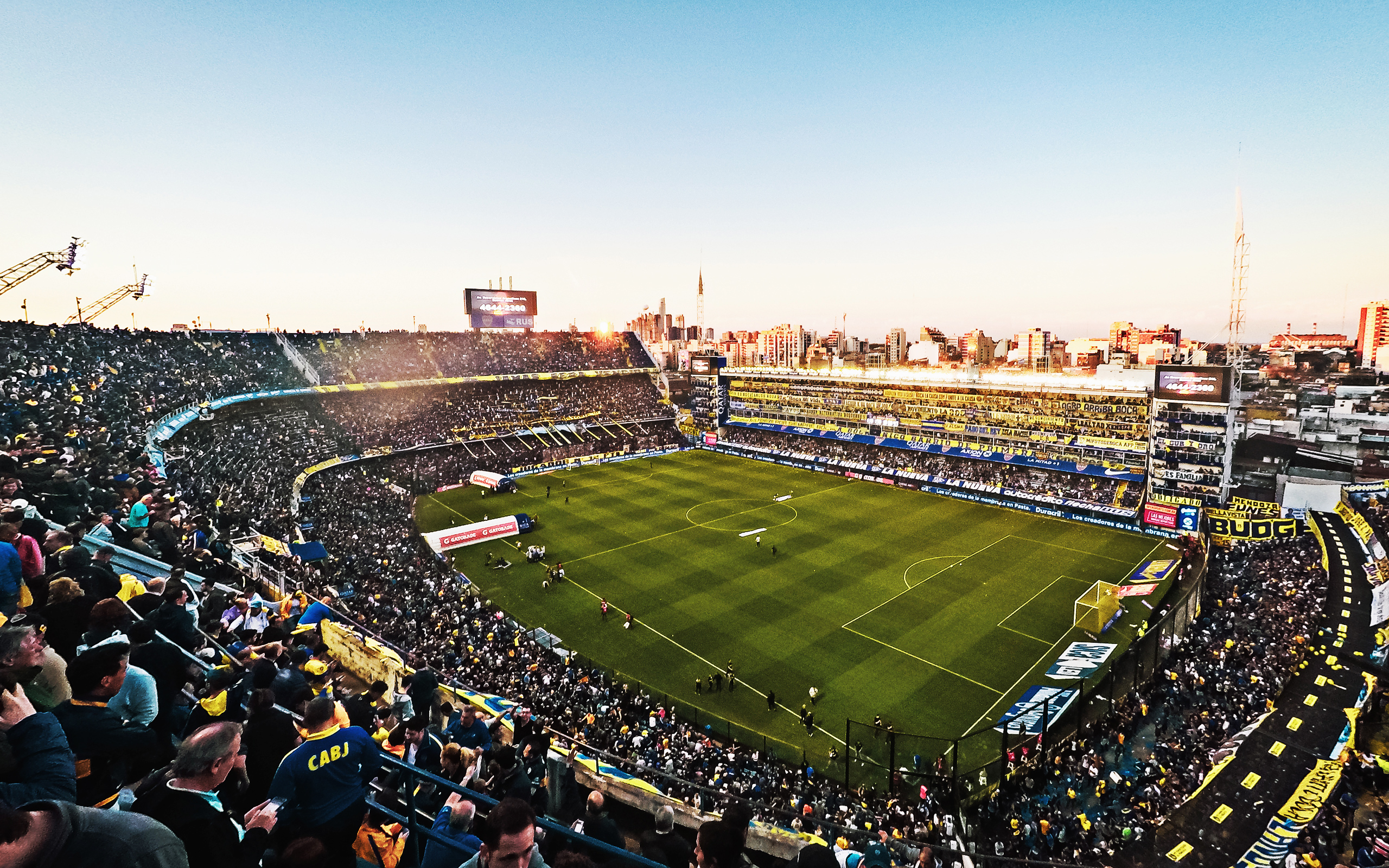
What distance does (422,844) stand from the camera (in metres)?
5.63

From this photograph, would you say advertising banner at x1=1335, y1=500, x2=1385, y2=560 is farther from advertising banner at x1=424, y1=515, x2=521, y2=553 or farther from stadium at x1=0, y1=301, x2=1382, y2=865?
advertising banner at x1=424, y1=515, x2=521, y2=553

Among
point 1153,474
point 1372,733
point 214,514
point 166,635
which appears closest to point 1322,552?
point 1153,474

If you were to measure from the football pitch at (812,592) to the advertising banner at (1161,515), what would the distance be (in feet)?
5.38

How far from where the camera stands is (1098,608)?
2733 centimetres

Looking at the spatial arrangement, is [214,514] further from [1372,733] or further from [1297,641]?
[1297,641]

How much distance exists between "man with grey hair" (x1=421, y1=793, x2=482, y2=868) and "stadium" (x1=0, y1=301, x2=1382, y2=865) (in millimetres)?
246

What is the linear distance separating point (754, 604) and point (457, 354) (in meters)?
60.3

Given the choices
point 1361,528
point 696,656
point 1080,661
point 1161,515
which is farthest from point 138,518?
point 1361,528

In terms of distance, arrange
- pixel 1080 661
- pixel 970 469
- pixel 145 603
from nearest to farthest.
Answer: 1. pixel 145 603
2. pixel 1080 661
3. pixel 970 469

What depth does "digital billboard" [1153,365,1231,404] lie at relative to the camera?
3731 cm

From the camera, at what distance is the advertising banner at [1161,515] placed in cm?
3841

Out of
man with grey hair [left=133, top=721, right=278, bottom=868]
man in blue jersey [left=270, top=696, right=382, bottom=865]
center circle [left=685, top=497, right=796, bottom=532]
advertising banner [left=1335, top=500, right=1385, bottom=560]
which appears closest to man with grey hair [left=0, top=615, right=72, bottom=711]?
man with grey hair [left=133, top=721, right=278, bottom=868]

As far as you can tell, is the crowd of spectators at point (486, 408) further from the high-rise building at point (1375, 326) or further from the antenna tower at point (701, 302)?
the high-rise building at point (1375, 326)

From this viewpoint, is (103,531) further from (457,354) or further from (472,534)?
(457,354)
